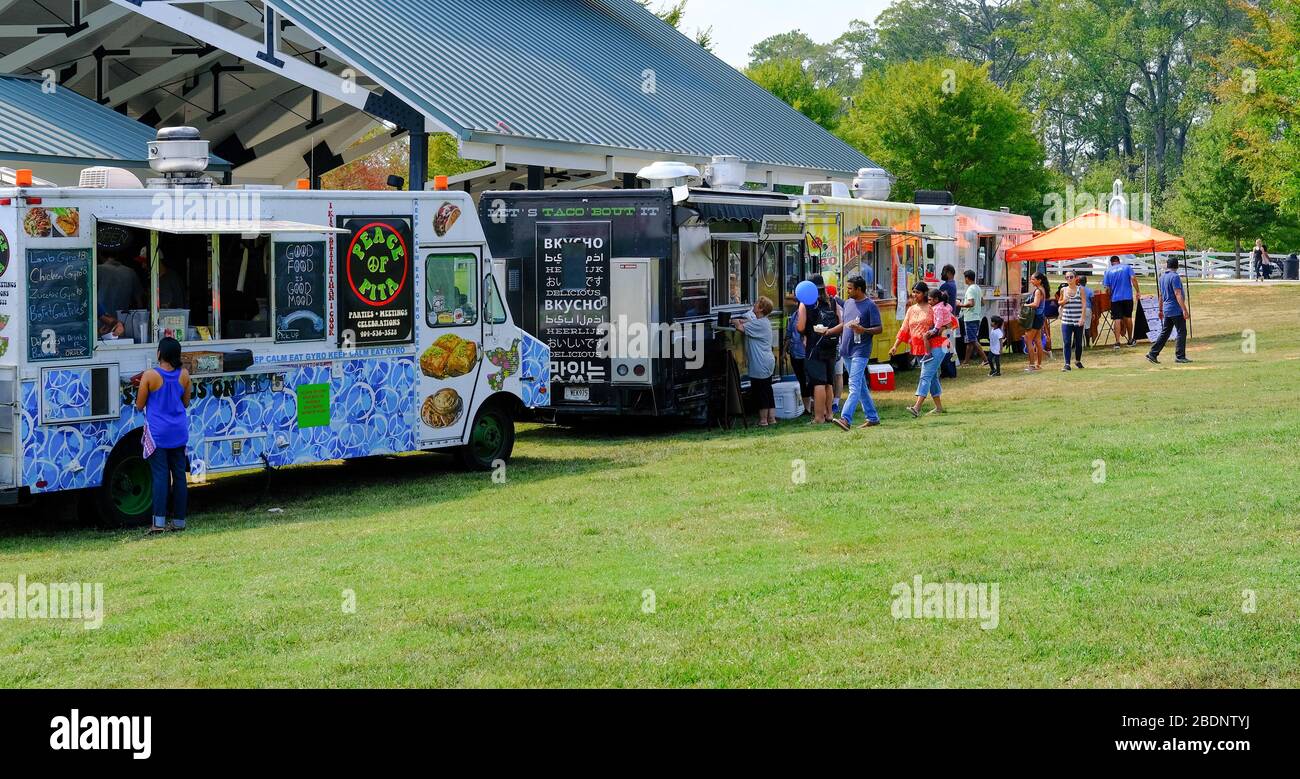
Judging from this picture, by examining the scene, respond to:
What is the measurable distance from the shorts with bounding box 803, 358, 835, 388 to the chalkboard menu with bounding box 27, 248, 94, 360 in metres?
8.90

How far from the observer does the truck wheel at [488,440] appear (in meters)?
16.0

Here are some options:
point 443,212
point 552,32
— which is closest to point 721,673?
point 443,212

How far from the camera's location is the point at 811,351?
18438mm

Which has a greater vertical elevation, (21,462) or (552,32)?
(552,32)

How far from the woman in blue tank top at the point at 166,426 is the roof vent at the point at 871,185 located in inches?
598

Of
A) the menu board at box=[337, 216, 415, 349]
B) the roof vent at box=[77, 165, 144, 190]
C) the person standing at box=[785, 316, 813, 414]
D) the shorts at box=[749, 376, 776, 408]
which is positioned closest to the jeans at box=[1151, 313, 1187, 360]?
the person standing at box=[785, 316, 813, 414]

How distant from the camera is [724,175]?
19391 mm

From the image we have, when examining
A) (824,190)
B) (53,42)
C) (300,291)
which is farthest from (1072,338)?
(53,42)

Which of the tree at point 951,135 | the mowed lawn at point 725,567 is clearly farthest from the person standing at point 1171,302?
the tree at point 951,135

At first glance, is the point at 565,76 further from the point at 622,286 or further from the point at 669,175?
the point at 622,286

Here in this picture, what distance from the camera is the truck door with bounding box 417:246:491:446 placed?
15.2 metres
